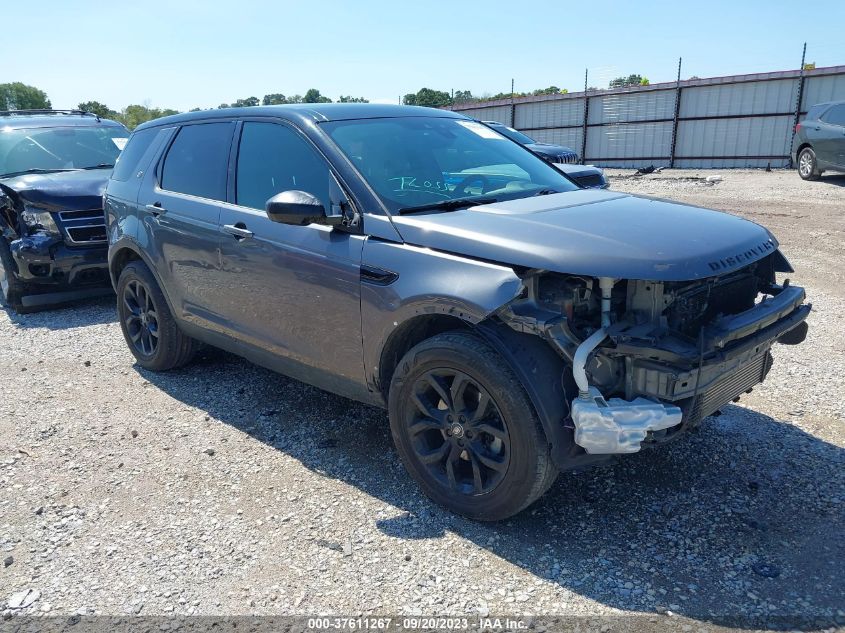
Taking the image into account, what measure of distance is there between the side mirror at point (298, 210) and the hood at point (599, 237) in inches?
16.3

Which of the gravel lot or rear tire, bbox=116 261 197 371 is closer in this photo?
the gravel lot

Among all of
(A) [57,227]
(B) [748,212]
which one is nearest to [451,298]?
(A) [57,227]

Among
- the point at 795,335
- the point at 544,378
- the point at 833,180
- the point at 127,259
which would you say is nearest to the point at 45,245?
the point at 127,259

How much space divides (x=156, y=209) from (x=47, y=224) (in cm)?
329

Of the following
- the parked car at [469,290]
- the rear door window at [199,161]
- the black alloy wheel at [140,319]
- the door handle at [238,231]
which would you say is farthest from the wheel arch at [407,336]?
the black alloy wheel at [140,319]

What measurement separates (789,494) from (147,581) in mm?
3089

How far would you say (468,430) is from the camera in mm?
3131

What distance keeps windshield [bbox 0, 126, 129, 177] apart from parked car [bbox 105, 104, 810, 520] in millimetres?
4706

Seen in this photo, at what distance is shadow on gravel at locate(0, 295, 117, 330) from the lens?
282 inches

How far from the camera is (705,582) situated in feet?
9.07

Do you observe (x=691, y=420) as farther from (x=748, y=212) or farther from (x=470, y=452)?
(x=748, y=212)

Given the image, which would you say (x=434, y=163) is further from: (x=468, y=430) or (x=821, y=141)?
(x=821, y=141)

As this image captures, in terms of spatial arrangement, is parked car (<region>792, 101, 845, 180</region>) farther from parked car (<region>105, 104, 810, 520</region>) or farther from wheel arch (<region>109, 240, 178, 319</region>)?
wheel arch (<region>109, 240, 178, 319</region>)

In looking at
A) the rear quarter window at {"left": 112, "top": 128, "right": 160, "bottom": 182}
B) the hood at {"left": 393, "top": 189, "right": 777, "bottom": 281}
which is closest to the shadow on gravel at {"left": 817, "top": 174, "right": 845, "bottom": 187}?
the hood at {"left": 393, "top": 189, "right": 777, "bottom": 281}
